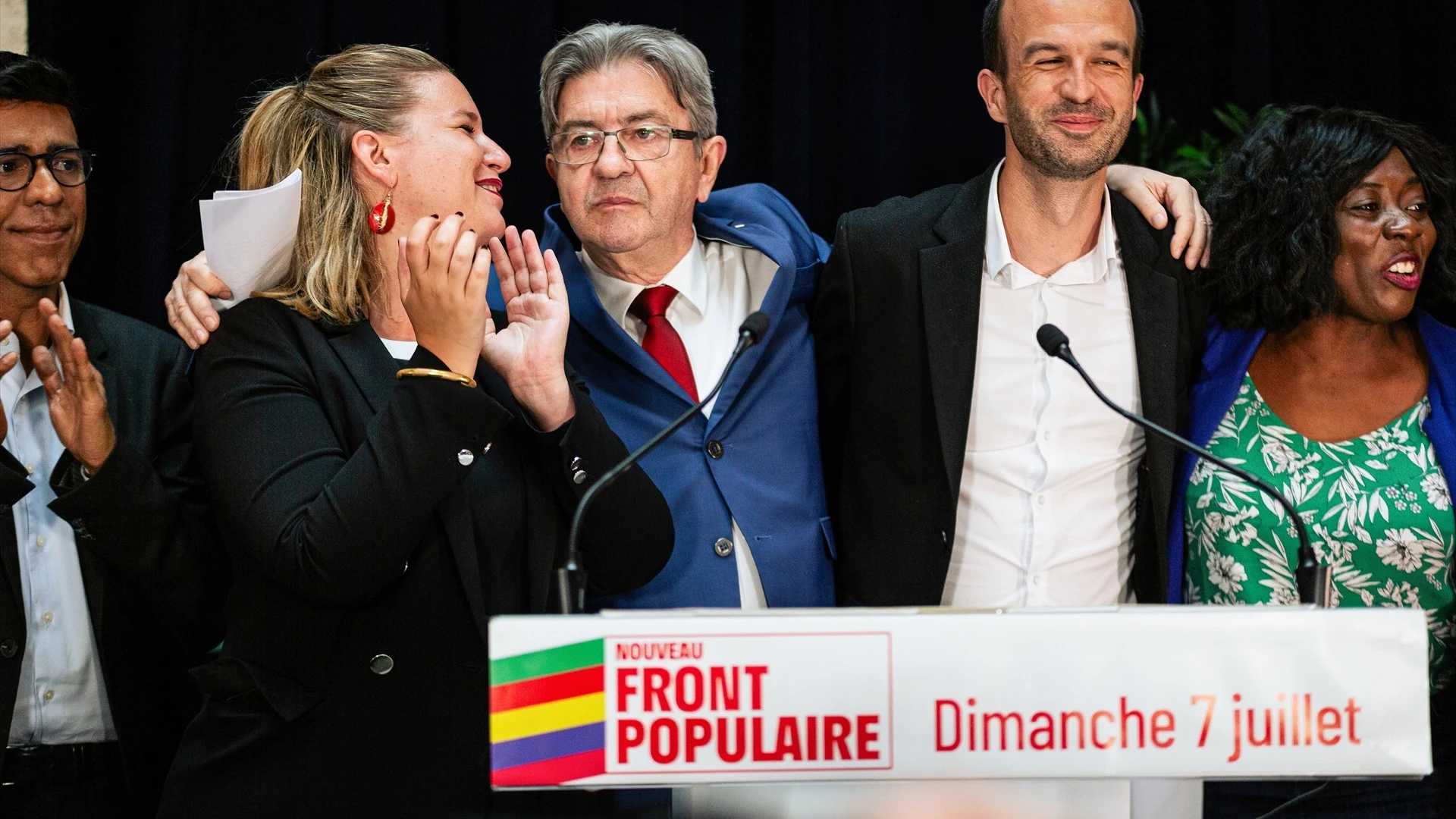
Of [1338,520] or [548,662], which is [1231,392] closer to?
[1338,520]

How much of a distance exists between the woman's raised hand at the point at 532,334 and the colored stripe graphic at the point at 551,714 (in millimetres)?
675

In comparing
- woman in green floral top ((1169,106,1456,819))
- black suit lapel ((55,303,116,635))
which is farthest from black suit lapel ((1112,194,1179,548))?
black suit lapel ((55,303,116,635))

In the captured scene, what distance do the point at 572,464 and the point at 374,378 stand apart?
1.02 feet

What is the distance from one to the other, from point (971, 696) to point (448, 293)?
878mm

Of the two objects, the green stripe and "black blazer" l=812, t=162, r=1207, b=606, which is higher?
"black blazer" l=812, t=162, r=1207, b=606

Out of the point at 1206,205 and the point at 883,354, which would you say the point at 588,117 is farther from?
the point at 1206,205

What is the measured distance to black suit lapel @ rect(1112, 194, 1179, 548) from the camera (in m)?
2.21

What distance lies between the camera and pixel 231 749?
177cm

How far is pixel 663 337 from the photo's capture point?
89.8 inches

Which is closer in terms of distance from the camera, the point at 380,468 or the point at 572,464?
the point at 380,468

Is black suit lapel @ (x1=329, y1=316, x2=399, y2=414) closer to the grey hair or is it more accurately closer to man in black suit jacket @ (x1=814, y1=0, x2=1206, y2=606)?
the grey hair

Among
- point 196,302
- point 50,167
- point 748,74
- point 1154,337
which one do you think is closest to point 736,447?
point 1154,337

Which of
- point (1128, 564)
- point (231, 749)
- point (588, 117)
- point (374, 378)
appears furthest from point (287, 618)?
point (1128, 564)

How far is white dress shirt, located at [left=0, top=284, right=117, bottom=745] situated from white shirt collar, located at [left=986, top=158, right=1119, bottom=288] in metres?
1.53
